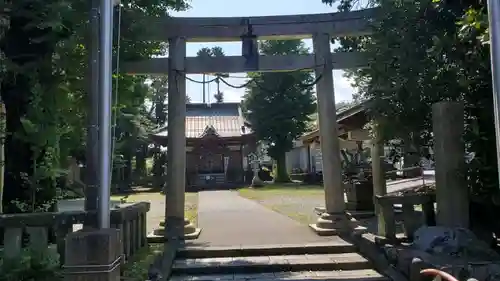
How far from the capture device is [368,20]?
28.3 feet

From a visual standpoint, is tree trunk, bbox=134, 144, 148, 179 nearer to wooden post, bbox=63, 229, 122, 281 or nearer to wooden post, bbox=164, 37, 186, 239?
wooden post, bbox=164, 37, 186, 239

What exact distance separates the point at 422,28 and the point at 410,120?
4.31 feet

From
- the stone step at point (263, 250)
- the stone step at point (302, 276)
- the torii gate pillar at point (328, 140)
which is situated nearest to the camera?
the stone step at point (302, 276)

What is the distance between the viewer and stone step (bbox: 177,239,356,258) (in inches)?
289

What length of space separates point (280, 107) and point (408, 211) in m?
21.9

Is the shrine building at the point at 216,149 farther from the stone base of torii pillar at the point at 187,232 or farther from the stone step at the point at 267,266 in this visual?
the stone step at the point at 267,266

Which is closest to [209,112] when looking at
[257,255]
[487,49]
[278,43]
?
[278,43]

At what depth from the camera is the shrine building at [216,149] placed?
29.4 m

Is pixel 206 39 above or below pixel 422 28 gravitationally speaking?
above

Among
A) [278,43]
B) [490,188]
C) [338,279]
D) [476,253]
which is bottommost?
[338,279]

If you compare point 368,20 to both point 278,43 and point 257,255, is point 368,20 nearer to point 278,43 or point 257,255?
point 257,255

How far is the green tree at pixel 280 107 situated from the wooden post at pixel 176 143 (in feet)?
62.7

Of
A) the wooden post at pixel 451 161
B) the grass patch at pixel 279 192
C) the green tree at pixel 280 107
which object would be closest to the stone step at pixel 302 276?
the wooden post at pixel 451 161

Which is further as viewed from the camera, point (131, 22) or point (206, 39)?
point (206, 39)
